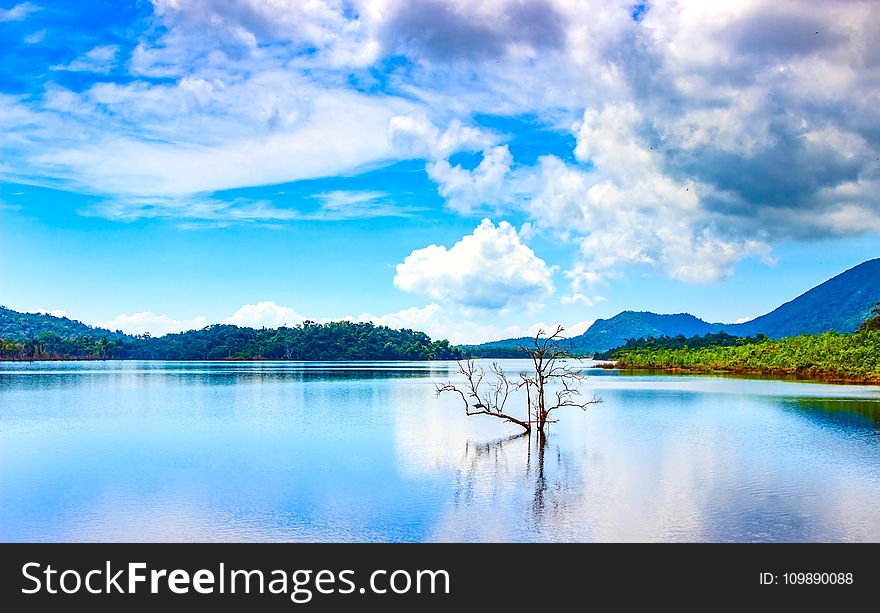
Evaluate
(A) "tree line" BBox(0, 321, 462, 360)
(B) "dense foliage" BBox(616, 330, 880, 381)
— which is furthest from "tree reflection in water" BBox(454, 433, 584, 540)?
(A) "tree line" BBox(0, 321, 462, 360)

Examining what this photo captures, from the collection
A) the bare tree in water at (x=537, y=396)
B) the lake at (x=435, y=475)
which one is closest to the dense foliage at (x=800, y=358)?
the bare tree in water at (x=537, y=396)

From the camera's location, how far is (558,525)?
48.0 ft

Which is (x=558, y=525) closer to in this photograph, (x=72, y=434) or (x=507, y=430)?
(x=507, y=430)

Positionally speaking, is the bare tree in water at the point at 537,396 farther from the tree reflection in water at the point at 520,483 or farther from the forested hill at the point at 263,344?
the forested hill at the point at 263,344

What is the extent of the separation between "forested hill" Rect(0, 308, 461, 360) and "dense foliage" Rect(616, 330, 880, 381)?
277ft

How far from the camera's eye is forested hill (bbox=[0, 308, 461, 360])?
16575 centimetres

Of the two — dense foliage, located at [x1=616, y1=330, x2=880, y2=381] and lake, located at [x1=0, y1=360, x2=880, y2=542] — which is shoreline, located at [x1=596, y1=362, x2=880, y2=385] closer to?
dense foliage, located at [x1=616, y1=330, x2=880, y2=381]

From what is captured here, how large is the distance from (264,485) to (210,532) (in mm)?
4472

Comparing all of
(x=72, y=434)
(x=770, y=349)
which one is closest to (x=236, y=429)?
(x=72, y=434)

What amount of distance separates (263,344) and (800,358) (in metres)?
122

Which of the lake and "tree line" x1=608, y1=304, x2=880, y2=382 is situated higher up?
"tree line" x1=608, y1=304, x2=880, y2=382

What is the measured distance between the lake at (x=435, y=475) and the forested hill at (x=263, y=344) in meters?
134

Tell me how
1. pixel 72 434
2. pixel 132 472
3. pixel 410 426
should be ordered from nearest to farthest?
pixel 132 472 → pixel 72 434 → pixel 410 426

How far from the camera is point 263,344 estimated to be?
16888 cm
